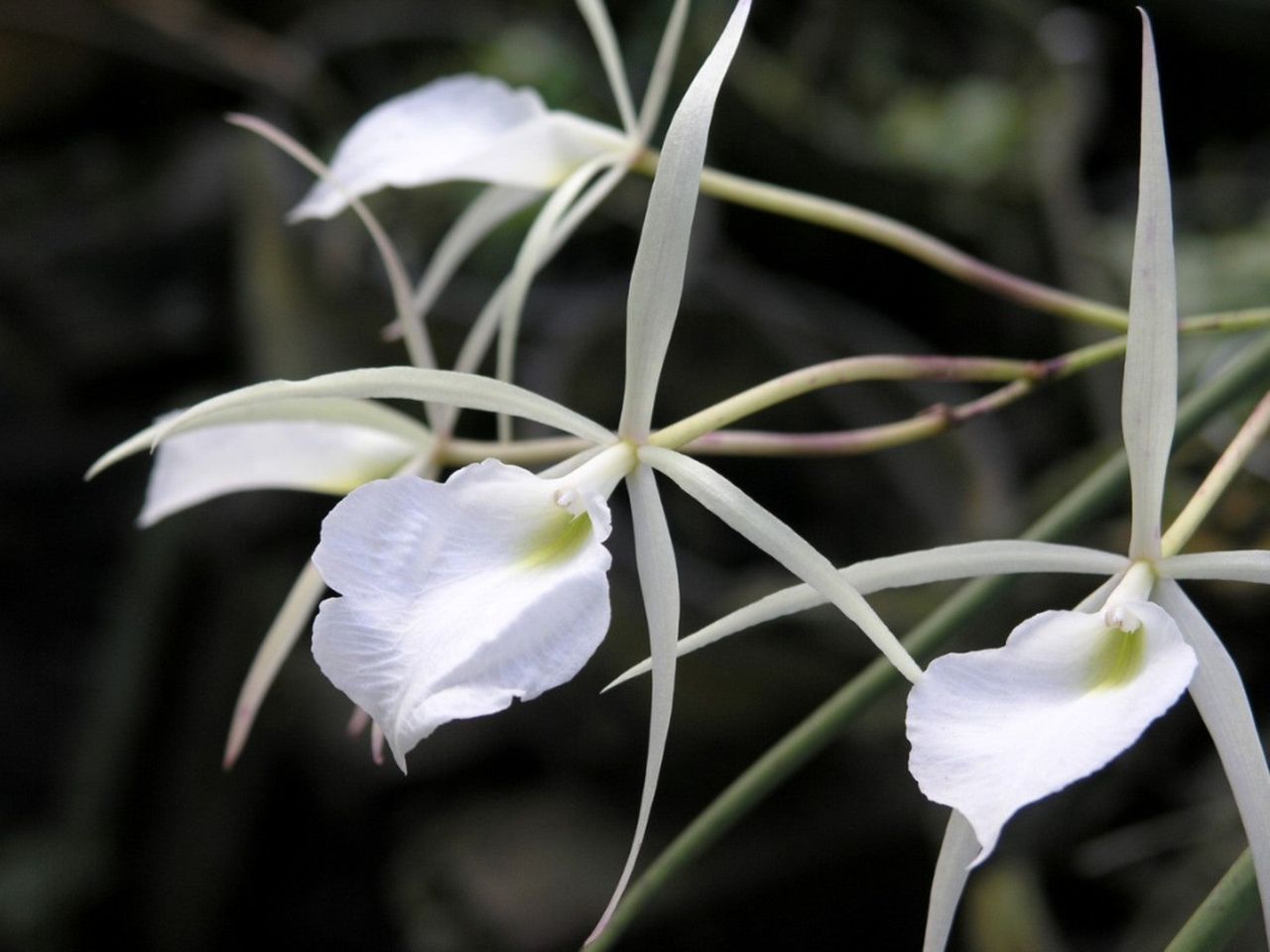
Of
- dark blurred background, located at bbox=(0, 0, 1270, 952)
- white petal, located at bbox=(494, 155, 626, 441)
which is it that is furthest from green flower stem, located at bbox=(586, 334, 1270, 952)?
dark blurred background, located at bbox=(0, 0, 1270, 952)

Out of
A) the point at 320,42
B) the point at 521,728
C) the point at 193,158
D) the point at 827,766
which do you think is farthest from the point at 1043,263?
the point at 193,158

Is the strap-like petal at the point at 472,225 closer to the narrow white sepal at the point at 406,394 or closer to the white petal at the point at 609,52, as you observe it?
the white petal at the point at 609,52

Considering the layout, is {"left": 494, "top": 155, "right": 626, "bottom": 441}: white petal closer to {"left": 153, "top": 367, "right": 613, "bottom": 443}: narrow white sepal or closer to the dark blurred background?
{"left": 153, "top": 367, "right": 613, "bottom": 443}: narrow white sepal

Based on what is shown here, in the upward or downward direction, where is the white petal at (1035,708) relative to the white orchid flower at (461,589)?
downward

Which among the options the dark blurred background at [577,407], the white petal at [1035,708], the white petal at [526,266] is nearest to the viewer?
the white petal at [1035,708]

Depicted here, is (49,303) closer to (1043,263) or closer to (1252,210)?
(1043,263)

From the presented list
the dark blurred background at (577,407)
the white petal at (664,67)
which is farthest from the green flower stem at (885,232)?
the dark blurred background at (577,407)
